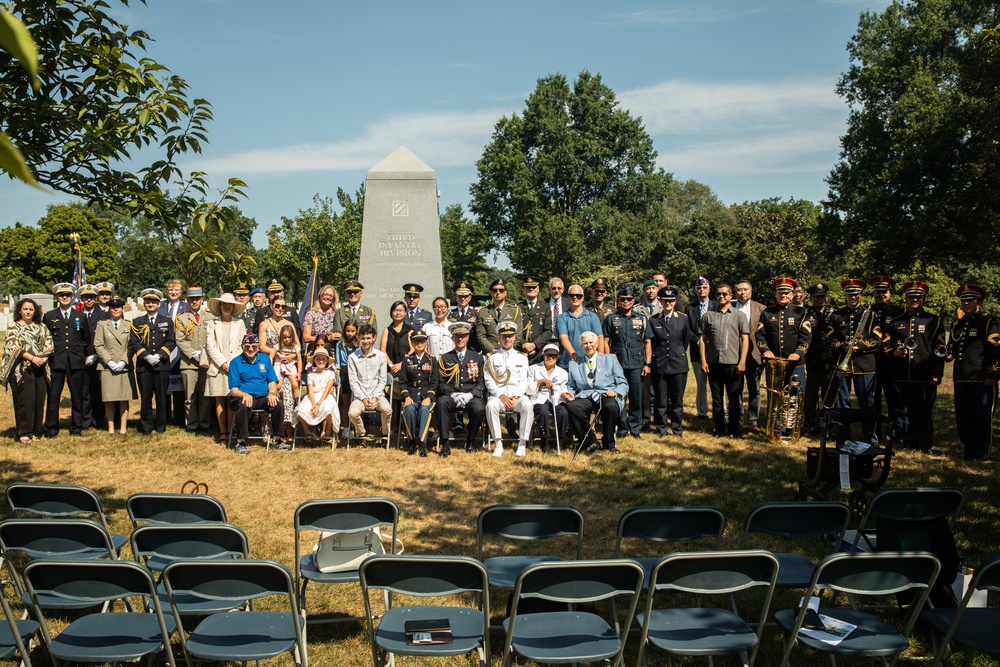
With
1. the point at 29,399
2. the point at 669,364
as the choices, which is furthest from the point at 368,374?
the point at 29,399

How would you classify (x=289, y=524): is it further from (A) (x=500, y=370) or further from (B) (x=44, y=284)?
(B) (x=44, y=284)

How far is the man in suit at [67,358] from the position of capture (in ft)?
32.7

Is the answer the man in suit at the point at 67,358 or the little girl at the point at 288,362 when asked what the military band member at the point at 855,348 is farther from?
the man in suit at the point at 67,358

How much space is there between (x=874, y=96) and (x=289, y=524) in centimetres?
2989

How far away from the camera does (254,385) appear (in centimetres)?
945

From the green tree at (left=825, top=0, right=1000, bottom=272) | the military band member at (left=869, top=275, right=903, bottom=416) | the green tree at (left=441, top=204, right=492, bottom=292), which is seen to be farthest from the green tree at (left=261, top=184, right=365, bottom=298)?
the military band member at (left=869, top=275, right=903, bottom=416)

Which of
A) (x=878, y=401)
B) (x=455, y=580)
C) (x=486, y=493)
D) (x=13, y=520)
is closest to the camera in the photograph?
(x=455, y=580)

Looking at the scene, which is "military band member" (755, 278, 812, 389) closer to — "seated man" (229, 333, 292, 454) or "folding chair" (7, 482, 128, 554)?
"seated man" (229, 333, 292, 454)

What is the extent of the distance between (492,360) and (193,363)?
405 centimetres

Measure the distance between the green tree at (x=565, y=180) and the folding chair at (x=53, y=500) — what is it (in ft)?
120

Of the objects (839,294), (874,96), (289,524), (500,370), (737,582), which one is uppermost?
(874,96)

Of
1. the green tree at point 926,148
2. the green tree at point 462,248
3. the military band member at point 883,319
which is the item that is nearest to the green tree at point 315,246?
the green tree at point 462,248

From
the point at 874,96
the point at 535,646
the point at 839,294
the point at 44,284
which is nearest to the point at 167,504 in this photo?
the point at 535,646

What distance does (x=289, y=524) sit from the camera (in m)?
6.43
